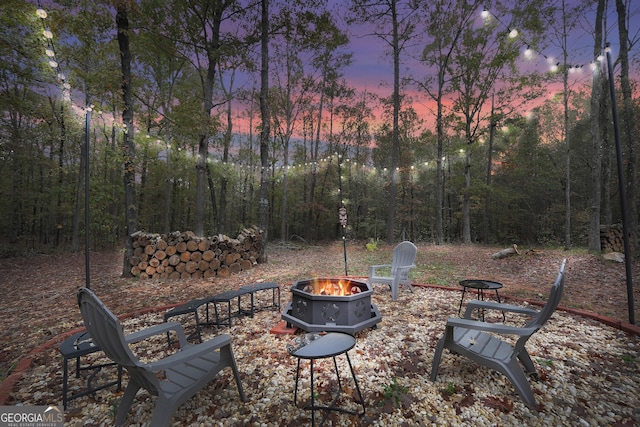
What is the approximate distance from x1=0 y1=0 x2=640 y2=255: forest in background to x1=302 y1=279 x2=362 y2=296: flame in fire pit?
411 centimetres

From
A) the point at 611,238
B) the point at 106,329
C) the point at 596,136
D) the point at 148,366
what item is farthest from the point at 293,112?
the point at 148,366

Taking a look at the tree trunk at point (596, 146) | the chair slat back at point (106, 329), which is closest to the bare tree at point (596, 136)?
the tree trunk at point (596, 146)

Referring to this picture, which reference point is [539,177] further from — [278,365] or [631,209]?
[278,365]

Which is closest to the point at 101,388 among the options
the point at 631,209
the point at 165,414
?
the point at 165,414

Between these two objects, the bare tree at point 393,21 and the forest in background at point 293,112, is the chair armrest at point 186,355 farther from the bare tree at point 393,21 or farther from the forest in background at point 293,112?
the bare tree at point 393,21

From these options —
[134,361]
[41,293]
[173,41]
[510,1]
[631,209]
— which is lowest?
[41,293]

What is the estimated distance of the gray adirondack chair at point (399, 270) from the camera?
4.53 meters

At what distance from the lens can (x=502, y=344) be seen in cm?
237

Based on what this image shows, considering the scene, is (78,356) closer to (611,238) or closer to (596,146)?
(596,146)

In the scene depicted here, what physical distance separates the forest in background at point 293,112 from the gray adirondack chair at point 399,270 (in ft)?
13.3

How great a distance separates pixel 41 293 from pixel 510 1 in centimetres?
1808

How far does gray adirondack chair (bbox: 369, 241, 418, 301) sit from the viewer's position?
4.53 metres

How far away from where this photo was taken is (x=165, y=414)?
5.48 ft

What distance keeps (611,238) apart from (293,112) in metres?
14.0
